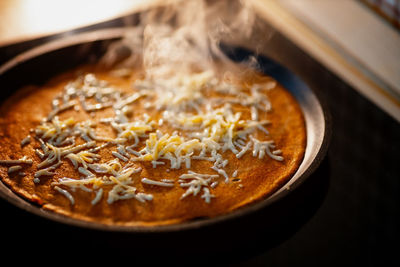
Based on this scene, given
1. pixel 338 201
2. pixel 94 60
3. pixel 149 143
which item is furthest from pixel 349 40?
pixel 94 60

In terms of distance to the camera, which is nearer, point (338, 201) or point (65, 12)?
point (338, 201)

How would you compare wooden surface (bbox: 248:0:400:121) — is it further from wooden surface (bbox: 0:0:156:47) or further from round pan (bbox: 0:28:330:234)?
wooden surface (bbox: 0:0:156:47)

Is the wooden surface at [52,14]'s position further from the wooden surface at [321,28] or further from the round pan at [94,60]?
the round pan at [94,60]

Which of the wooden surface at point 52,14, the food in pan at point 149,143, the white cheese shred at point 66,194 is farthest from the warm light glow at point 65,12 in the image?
the white cheese shred at point 66,194

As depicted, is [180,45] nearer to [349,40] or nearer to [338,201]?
[349,40]

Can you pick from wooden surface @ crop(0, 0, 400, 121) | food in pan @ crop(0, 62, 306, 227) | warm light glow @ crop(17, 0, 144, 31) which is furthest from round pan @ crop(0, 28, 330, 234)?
warm light glow @ crop(17, 0, 144, 31)

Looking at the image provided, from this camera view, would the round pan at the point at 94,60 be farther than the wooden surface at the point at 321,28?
No
